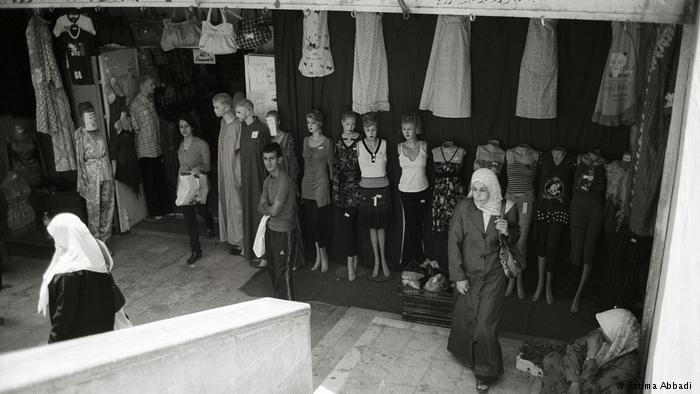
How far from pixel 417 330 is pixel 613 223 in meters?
2.29

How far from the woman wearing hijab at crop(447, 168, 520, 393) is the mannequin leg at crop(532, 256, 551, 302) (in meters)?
1.67

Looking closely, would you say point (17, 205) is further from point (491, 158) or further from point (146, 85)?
point (491, 158)

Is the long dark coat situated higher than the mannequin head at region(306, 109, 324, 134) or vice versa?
the mannequin head at region(306, 109, 324, 134)

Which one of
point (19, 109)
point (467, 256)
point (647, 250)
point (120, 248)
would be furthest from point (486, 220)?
point (19, 109)

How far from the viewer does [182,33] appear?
28.5ft

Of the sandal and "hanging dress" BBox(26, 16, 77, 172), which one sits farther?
"hanging dress" BBox(26, 16, 77, 172)

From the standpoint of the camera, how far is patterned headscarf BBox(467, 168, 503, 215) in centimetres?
566

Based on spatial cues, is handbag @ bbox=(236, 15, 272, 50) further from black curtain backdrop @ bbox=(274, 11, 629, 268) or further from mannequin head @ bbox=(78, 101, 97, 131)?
mannequin head @ bbox=(78, 101, 97, 131)

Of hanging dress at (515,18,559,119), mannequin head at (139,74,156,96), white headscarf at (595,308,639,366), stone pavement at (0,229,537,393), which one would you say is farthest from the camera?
mannequin head at (139,74,156,96)

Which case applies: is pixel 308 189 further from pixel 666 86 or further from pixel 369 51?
pixel 666 86

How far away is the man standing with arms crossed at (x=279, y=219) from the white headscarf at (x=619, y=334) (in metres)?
3.49

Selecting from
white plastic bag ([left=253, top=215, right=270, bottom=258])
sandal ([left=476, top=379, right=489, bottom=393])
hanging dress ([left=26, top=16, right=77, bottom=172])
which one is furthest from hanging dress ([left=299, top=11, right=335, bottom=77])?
sandal ([left=476, top=379, right=489, bottom=393])

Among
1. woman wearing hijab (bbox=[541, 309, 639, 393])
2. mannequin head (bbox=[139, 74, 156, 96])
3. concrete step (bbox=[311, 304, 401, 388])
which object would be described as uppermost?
mannequin head (bbox=[139, 74, 156, 96])

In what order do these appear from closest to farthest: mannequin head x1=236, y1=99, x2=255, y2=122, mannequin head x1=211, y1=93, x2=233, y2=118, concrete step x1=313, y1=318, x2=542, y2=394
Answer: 1. concrete step x1=313, y1=318, x2=542, y2=394
2. mannequin head x1=236, y1=99, x2=255, y2=122
3. mannequin head x1=211, y1=93, x2=233, y2=118
